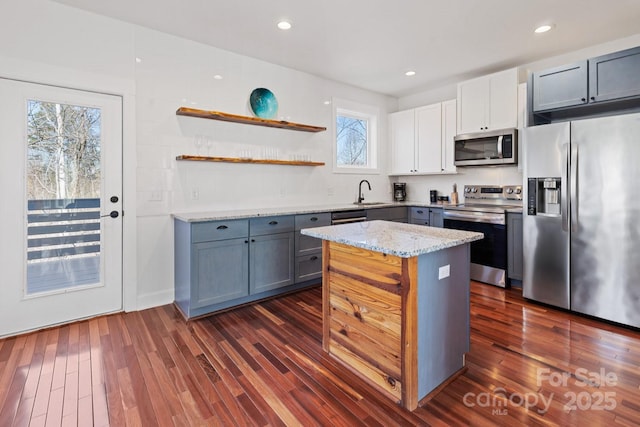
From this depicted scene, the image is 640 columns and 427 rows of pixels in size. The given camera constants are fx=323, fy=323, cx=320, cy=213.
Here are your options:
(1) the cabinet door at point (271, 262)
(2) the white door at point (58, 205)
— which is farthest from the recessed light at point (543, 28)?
(2) the white door at point (58, 205)

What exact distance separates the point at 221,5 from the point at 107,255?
245 cm

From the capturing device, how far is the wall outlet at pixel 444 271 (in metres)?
1.86

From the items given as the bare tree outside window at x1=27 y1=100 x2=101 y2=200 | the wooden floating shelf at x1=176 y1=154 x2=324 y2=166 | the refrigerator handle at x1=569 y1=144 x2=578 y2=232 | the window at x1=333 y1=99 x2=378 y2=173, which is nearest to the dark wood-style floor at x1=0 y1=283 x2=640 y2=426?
the refrigerator handle at x1=569 y1=144 x2=578 y2=232

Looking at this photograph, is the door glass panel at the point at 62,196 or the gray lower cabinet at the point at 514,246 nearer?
the door glass panel at the point at 62,196

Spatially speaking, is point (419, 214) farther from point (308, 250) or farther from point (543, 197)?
point (308, 250)

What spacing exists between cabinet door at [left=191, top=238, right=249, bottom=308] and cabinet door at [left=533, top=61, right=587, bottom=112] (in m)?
3.45

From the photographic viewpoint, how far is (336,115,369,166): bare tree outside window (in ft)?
16.1

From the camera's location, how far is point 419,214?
15.4 ft

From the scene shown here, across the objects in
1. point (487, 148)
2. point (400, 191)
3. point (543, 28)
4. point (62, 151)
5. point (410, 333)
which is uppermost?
point (543, 28)

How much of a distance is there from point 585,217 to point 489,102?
1.85 meters

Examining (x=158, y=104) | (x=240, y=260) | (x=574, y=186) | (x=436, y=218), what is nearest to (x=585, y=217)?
(x=574, y=186)

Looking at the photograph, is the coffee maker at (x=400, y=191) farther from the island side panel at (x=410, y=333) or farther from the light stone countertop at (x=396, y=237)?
the island side panel at (x=410, y=333)

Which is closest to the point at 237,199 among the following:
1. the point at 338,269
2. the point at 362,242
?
the point at 338,269

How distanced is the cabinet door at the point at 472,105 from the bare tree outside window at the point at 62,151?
4.19 m
